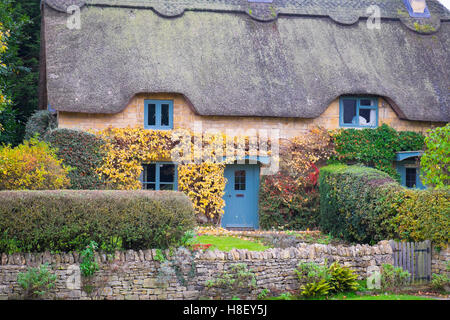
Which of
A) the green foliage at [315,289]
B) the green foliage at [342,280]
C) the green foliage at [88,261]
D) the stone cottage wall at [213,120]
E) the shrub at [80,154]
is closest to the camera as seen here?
the green foliage at [88,261]

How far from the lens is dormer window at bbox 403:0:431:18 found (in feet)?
70.5

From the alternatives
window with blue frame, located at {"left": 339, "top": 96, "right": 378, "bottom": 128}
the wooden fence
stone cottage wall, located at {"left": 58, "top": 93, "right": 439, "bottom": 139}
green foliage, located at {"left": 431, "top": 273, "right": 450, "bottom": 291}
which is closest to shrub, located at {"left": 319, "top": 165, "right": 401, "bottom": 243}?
the wooden fence

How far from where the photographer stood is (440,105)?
19281 millimetres

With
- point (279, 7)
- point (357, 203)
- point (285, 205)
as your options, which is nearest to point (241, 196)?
point (285, 205)

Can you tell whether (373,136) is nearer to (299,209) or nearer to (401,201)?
(299,209)

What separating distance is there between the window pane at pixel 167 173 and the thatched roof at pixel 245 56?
2126 millimetres

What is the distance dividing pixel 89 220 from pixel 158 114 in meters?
8.16

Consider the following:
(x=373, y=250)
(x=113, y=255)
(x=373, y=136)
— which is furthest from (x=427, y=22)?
(x=113, y=255)

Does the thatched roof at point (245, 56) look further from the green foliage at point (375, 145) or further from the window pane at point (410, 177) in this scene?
the window pane at point (410, 177)

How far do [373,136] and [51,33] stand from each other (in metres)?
11.3

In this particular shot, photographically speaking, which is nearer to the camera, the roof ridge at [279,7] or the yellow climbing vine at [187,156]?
the yellow climbing vine at [187,156]

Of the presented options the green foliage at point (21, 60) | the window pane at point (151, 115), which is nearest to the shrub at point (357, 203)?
the window pane at point (151, 115)

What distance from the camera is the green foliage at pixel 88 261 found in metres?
10.5

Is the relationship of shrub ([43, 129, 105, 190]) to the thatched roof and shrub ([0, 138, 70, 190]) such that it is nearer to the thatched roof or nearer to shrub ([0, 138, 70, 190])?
the thatched roof
